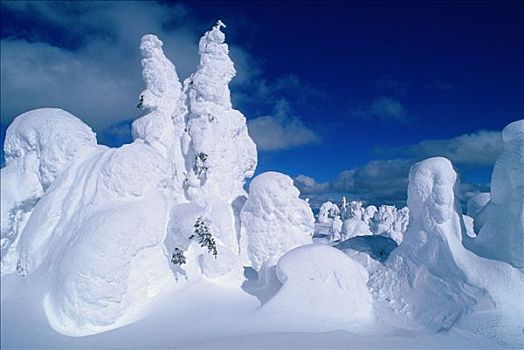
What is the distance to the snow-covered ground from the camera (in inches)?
486

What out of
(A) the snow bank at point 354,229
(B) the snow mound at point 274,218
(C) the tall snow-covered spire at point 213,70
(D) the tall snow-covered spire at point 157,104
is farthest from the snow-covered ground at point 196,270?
(A) the snow bank at point 354,229

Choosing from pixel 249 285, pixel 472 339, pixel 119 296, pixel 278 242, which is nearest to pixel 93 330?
pixel 119 296

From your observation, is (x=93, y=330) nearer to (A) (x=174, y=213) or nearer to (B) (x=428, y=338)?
(A) (x=174, y=213)

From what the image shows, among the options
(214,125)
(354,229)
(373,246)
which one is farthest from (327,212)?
(214,125)

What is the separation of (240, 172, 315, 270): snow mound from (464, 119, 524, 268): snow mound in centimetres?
695

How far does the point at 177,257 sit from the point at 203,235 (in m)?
1.22

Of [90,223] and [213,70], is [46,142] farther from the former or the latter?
[213,70]

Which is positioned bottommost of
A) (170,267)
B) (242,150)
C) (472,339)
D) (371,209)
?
(472,339)

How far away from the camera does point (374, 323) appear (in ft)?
44.9

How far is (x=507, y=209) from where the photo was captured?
14352mm

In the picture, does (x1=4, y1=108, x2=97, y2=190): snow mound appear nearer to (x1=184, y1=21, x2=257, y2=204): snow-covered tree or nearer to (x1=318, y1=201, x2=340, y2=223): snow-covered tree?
(x1=184, y1=21, x2=257, y2=204): snow-covered tree

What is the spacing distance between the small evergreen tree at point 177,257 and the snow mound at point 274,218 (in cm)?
479

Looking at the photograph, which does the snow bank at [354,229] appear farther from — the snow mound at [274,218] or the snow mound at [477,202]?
the snow mound at [274,218]

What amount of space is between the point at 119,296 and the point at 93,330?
1198 mm
